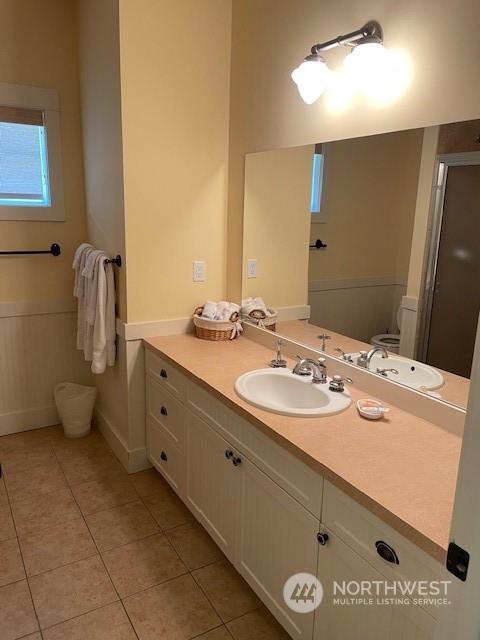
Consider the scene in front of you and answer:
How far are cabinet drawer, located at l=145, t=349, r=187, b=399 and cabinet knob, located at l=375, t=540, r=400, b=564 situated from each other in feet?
3.88

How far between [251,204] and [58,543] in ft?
6.19

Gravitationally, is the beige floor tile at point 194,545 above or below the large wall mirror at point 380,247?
below

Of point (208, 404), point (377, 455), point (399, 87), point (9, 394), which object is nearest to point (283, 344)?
point (208, 404)

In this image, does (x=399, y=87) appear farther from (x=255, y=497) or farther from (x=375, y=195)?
(x=255, y=497)

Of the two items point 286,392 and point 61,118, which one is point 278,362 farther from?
point 61,118

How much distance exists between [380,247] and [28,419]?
8.34 ft

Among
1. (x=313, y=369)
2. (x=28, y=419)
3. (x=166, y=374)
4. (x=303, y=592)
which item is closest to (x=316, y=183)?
(x=313, y=369)

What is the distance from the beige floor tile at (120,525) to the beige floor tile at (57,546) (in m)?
0.04

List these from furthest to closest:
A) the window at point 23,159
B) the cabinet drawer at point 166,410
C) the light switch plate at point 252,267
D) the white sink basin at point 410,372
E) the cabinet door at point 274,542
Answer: the window at point 23,159
the light switch plate at point 252,267
the cabinet drawer at point 166,410
the white sink basin at point 410,372
the cabinet door at point 274,542

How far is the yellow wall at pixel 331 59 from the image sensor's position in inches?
55.3

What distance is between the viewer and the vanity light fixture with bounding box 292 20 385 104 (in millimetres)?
1612

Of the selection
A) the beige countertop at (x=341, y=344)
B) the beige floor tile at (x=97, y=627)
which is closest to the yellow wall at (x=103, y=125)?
the beige countertop at (x=341, y=344)

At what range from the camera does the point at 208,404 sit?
194 cm

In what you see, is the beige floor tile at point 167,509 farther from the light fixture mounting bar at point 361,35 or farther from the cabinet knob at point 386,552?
the light fixture mounting bar at point 361,35
